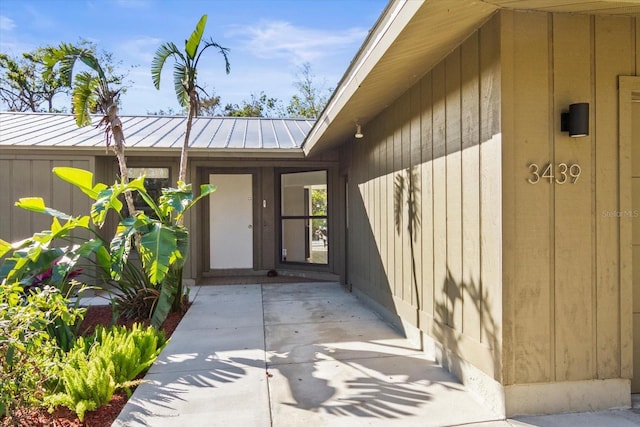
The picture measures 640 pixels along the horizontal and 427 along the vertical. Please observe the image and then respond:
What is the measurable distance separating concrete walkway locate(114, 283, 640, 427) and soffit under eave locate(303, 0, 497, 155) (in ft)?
9.10

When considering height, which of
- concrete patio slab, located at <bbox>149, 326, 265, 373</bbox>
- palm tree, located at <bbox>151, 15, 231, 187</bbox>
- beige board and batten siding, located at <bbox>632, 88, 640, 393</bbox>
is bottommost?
concrete patio slab, located at <bbox>149, 326, 265, 373</bbox>

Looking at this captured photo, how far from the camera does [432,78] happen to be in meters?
3.79

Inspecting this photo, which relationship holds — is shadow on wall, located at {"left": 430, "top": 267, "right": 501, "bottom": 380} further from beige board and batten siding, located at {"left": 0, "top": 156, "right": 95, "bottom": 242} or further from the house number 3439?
beige board and batten siding, located at {"left": 0, "top": 156, "right": 95, "bottom": 242}

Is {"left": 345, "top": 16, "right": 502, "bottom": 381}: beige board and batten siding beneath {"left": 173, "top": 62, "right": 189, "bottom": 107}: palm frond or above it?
beneath

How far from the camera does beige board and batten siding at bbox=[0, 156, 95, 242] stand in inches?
275

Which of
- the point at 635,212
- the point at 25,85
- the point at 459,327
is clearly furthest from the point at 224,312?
the point at 25,85

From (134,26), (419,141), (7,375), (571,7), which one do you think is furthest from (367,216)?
(134,26)

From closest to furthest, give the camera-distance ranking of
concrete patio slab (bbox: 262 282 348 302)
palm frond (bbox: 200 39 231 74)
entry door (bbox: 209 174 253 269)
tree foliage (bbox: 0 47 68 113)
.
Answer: palm frond (bbox: 200 39 231 74) → concrete patio slab (bbox: 262 282 348 302) → entry door (bbox: 209 174 253 269) → tree foliage (bbox: 0 47 68 113)

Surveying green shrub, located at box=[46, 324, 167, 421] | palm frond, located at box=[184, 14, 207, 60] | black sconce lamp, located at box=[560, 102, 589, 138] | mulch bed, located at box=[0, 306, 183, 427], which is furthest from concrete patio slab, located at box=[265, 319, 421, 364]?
palm frond, located at box=[184, 14, 207, 60]

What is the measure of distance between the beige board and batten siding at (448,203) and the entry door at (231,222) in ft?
14.3

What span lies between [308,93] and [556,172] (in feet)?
71.6

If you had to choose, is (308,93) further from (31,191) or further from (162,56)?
(162,56)

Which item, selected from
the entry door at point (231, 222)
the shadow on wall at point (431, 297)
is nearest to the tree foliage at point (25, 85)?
the entry door at point (231, 222)

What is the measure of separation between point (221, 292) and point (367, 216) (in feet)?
10.3
